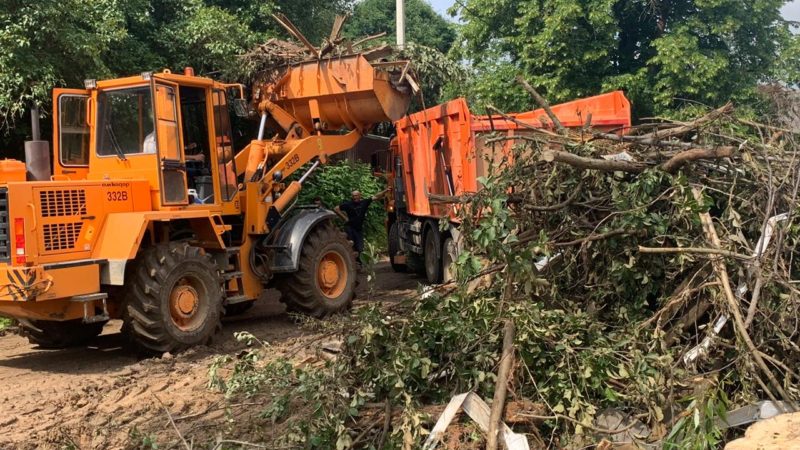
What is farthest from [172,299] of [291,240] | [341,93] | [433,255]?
[433,255]

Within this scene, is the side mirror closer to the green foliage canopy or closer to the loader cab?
the loader cab

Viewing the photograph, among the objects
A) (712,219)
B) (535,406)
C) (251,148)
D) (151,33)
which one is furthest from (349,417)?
(151,33)

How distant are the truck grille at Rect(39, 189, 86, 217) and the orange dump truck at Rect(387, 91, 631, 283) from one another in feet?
10.8

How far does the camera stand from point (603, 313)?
490 centimetres

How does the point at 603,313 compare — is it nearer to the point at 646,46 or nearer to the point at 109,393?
the point at 109,393

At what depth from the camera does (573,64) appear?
1377cm

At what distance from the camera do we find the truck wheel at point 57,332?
7.21 metres

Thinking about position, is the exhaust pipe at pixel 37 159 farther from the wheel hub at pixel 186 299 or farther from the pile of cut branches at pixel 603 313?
the pile of cut branches at pixel 603 313

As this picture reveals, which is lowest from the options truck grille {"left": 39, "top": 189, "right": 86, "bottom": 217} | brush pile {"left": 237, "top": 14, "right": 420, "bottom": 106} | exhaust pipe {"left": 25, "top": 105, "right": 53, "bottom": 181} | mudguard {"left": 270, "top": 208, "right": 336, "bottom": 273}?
mudguard {"left": 270, "top": 208, "right": 336, "bottom": 273}

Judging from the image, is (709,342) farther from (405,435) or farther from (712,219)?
(405,435)

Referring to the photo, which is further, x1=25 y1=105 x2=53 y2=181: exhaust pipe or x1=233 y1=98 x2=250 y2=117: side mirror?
x1=233 y1=98 x2=250 y2=117: side mirror

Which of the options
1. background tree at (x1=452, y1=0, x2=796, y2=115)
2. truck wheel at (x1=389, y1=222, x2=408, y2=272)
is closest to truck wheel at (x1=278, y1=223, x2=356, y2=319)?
truck wheel at (x1=389, y1=222, x2=408, y2=272)

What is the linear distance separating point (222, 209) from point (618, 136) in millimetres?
4256

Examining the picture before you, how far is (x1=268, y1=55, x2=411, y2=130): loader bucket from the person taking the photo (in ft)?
27.7
